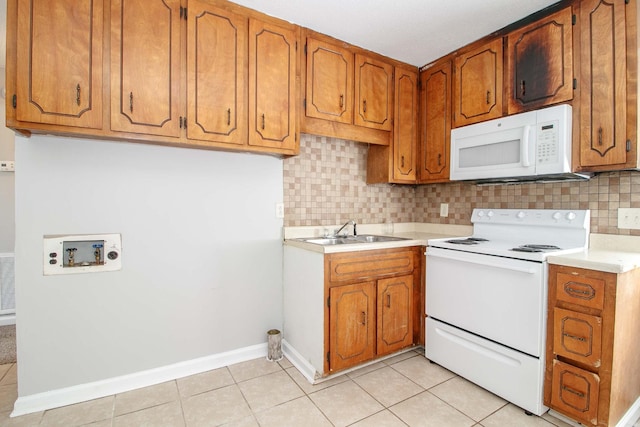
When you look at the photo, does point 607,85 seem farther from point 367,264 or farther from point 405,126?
point 367,264

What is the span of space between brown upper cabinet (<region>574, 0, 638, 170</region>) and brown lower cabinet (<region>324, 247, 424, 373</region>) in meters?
1.18

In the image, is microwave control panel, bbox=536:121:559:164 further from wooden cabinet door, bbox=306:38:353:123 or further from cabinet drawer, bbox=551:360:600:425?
wooden cabinet door, bbox=306:38:353:123

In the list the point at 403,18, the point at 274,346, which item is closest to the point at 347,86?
the point at 403,18

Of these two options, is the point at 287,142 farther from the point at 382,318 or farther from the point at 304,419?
the point at 304,419

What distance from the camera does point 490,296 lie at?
1773 millimetres

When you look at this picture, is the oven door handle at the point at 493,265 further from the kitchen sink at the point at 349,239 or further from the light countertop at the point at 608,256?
the kitchen sink at the point at 349,239

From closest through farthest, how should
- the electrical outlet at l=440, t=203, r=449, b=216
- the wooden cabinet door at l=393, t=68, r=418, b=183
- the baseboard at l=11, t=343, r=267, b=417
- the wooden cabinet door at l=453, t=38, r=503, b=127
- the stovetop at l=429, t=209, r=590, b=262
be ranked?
the baseboard at l=11, t=343, r=267, b=417 < the stovetop at l=429, t=209, r=590, b=262 < the wooden cabinet door at l=453, t=38, r=503, b=127 < the wooden cabinet door at l=393, t=68, r=418, b=183 < the electrical outlet at l=440, t=203, r=449, b=216

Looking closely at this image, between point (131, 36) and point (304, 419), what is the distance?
2.14 meters

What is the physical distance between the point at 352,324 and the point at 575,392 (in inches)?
44.7

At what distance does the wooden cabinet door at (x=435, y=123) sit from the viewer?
242 cm

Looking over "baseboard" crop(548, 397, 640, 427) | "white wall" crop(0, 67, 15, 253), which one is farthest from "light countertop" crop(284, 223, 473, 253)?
"white wall" crop(0, 67, 15, 253)

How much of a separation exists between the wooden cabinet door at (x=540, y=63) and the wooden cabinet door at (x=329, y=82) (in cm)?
106

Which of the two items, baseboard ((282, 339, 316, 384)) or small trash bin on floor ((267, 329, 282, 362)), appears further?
small trash bin on floor ((267, 329, 282, 362))

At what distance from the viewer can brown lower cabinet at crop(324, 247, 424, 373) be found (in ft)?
6.21
